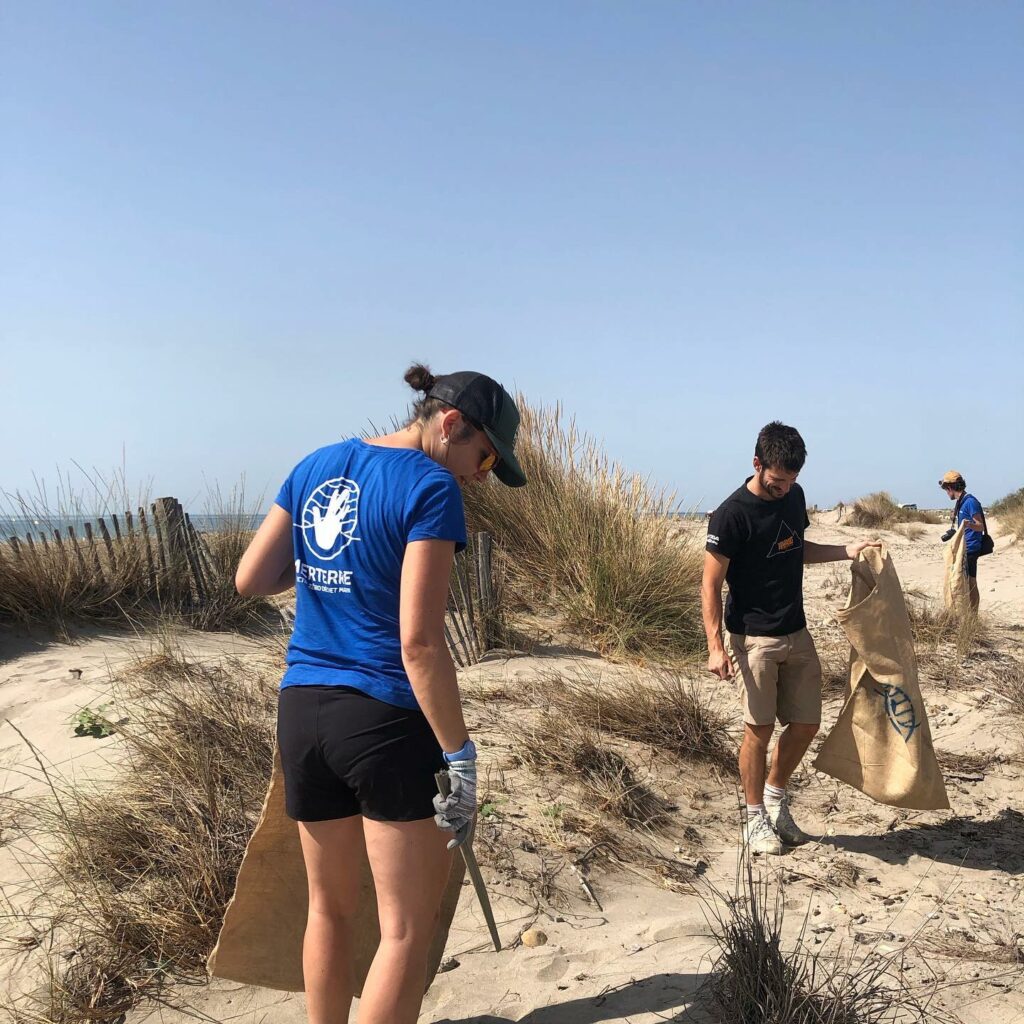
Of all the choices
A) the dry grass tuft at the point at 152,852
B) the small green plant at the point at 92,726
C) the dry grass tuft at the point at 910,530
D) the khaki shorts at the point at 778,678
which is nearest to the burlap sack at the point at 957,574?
the khaki shorts at the point at 778,678

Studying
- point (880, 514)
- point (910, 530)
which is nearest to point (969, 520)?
point (910, 530)

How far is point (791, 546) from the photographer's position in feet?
12.9

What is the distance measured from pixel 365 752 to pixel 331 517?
1.74ft

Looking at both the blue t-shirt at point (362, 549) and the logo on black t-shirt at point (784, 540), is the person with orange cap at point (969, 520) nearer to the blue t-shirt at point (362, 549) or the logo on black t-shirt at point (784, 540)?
the logo on black t-shirt at point (784, 540)

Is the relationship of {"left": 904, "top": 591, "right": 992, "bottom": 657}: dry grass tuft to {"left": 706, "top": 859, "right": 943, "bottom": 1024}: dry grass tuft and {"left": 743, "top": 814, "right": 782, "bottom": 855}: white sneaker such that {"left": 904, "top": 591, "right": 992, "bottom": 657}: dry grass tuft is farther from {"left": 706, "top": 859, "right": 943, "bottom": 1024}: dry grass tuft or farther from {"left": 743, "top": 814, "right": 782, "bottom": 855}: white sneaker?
{"left": 706, "top": 859, "right": 943, "bottom": 1024}: dry grass tuft

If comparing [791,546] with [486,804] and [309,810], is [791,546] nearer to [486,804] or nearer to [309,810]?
[486,804]

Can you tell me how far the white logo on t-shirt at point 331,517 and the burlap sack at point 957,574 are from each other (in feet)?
24.2

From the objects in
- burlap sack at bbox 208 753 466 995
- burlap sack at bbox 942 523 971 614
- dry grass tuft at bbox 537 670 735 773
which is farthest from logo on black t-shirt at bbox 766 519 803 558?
burlap sack at bbox 942 523 971 614

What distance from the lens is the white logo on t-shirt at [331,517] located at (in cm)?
190

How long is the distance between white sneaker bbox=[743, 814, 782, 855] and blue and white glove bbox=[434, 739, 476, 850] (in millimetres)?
2474

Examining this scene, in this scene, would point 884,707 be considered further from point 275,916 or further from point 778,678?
point 275,916

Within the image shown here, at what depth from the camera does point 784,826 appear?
402 centimetres

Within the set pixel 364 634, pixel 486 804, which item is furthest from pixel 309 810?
pixel 486 804

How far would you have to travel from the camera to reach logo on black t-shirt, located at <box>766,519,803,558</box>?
12.8 ft
